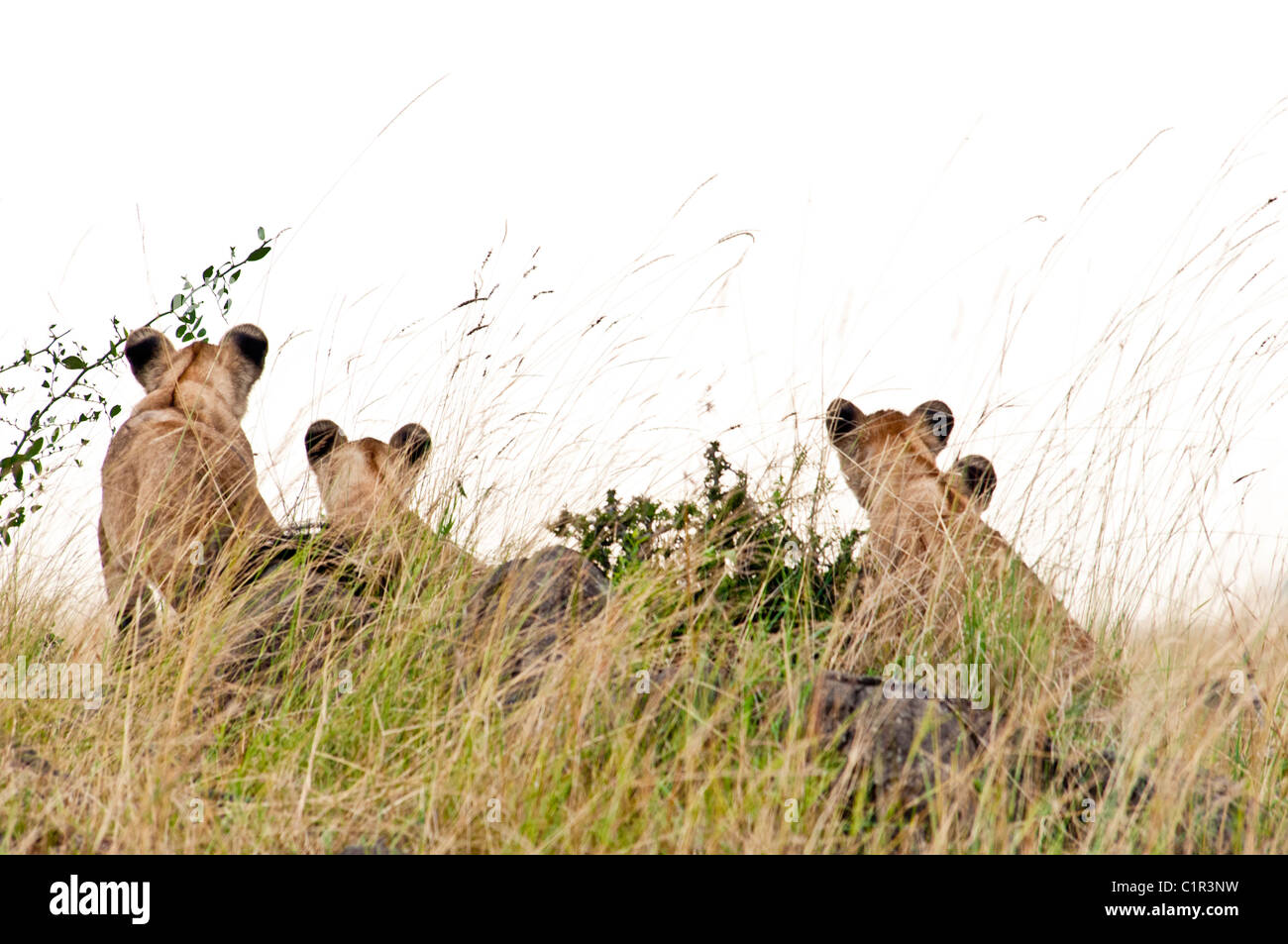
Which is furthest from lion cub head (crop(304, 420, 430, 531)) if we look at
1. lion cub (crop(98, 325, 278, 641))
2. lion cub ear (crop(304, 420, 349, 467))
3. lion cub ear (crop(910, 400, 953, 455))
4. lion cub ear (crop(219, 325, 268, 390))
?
lion cub ear (crop(910, 400, 953, 455))

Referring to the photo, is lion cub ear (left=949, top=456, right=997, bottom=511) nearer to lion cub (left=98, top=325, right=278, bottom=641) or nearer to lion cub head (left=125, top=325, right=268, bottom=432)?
lion cub (left=98, top=325, right=278, bottom=641)

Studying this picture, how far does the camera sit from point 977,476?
24.2ft

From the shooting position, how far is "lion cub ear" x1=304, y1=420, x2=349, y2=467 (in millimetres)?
7867

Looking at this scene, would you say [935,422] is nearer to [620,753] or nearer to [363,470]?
[620,753]

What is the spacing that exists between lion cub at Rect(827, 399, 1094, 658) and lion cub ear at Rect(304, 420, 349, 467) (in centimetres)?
320

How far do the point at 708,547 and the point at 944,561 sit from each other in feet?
4.08

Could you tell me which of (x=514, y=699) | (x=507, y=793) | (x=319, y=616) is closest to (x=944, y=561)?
(x=514, y=699)

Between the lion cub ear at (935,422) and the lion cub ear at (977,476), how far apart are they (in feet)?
0.75

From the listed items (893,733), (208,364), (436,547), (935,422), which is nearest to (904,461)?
(935,422)

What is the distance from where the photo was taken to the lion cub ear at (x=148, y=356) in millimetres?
Result: 8188

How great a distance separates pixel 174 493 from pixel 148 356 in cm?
148

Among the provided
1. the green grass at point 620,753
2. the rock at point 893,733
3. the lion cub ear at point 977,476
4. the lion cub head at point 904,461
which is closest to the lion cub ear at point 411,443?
the green grass at point 620,753
